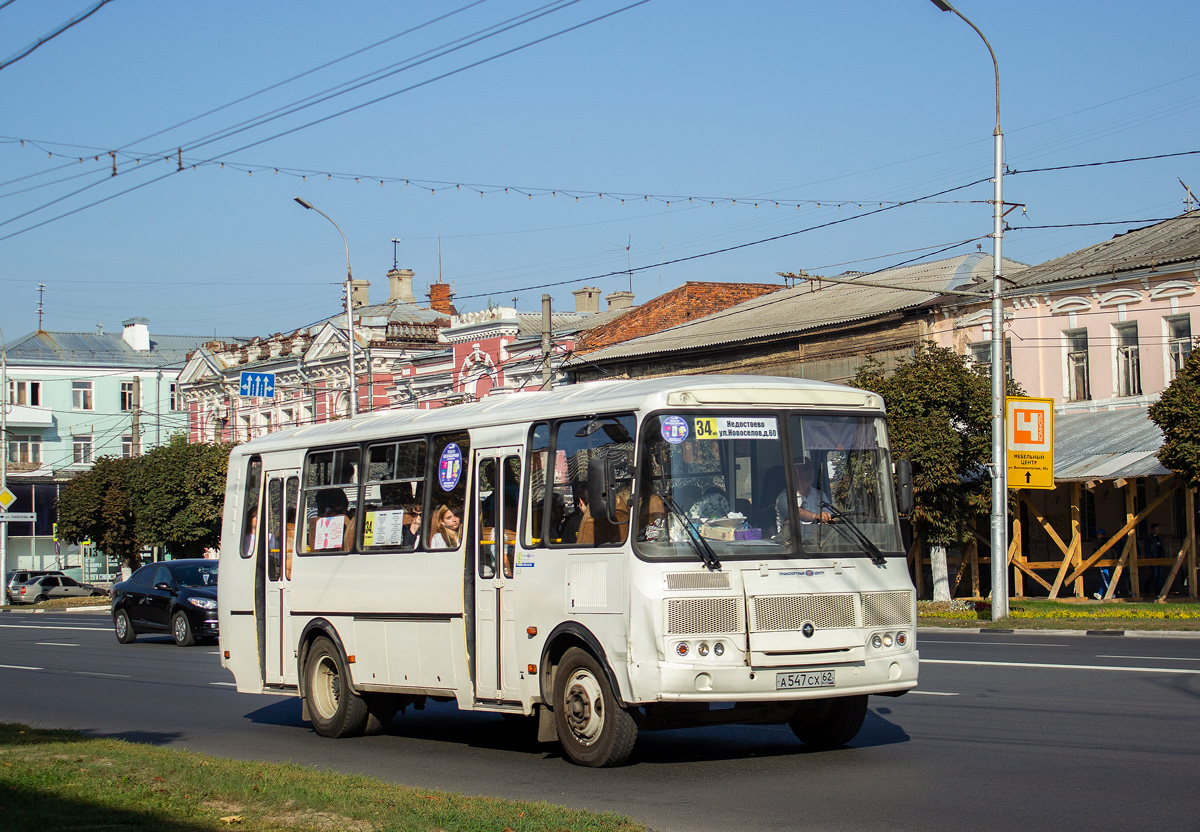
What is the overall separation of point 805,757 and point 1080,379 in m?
26.1

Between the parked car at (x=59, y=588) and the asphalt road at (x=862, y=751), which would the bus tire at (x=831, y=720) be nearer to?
the asphalt road at (x=862, y=751)

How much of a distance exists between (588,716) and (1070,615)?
1924 cm

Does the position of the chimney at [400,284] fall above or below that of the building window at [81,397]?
above

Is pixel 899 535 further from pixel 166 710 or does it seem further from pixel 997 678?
pixel 166 710

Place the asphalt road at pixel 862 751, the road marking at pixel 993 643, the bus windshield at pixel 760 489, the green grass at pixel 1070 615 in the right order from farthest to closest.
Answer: the green grass at pixel 1070 615 → the road marking at pixel 993 643 → the bus windshield at pixel 760 489 → the asphalt road at pixel 862 751

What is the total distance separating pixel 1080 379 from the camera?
34344 millimetres

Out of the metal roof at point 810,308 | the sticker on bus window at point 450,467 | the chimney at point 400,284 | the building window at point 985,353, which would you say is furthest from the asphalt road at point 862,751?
the chimney at point 400,284

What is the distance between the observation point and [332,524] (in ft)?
43.3

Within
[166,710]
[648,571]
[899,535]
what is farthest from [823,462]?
[166,710]

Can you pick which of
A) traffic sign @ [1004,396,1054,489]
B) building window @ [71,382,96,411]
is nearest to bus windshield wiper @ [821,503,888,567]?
traffic sign @ [1004,396,1054,489]

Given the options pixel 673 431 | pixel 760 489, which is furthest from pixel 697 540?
pixel 673 431

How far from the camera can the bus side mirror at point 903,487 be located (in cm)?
1057

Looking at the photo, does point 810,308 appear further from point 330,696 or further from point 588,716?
point 588,716

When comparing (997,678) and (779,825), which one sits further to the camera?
(997,678)
